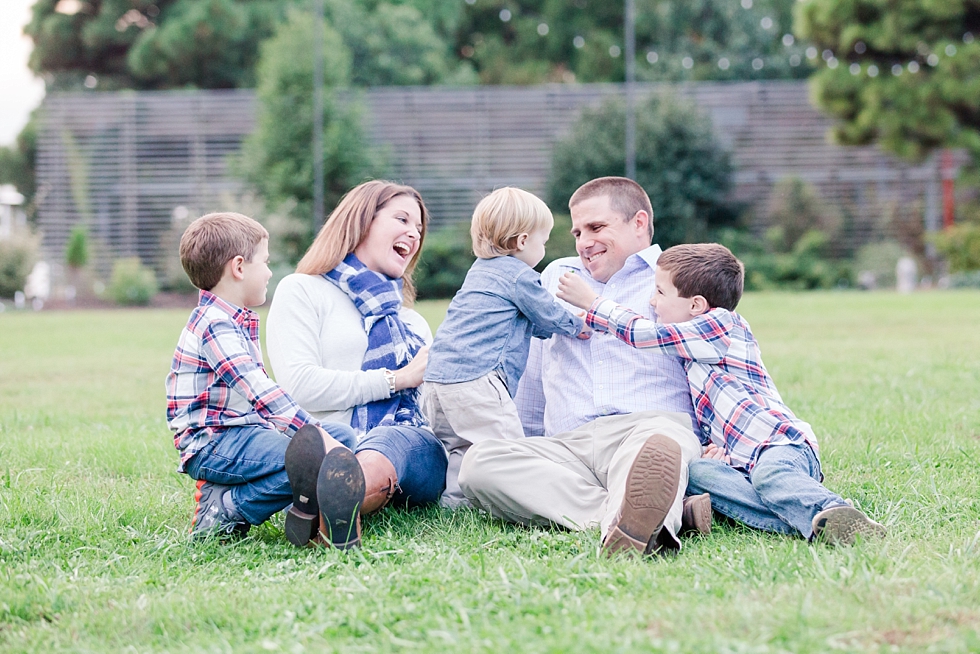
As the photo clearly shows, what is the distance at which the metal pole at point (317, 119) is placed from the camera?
20.8 meters

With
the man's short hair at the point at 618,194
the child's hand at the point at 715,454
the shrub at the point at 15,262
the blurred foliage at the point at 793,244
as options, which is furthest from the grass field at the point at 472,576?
the shrub at the point at 15,262

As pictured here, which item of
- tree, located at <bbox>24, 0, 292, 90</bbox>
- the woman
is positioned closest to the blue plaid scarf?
the woman

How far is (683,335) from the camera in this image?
3.40 meters

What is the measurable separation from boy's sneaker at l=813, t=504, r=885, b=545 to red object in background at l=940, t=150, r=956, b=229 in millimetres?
21375

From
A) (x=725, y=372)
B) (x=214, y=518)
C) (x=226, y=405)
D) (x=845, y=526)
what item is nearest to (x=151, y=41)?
(x=226, y=405)

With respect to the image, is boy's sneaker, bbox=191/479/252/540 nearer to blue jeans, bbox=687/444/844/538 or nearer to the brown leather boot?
the brown leather boot

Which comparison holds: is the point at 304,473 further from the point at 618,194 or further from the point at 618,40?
the point at 618,40

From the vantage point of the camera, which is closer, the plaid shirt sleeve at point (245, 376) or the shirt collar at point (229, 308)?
the plaid shirt sleeve at point (245, 376)

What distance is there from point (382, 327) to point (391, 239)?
13.1 inches

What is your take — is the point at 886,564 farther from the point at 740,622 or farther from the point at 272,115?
the point at 272,115

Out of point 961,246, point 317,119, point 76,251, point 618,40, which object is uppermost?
point 618,40

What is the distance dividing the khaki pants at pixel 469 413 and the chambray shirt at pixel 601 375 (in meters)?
0.24

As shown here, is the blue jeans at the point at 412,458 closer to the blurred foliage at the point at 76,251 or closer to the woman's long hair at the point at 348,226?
the woman's long hair at the point at 348,226

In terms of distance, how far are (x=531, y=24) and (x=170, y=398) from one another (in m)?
31.5
